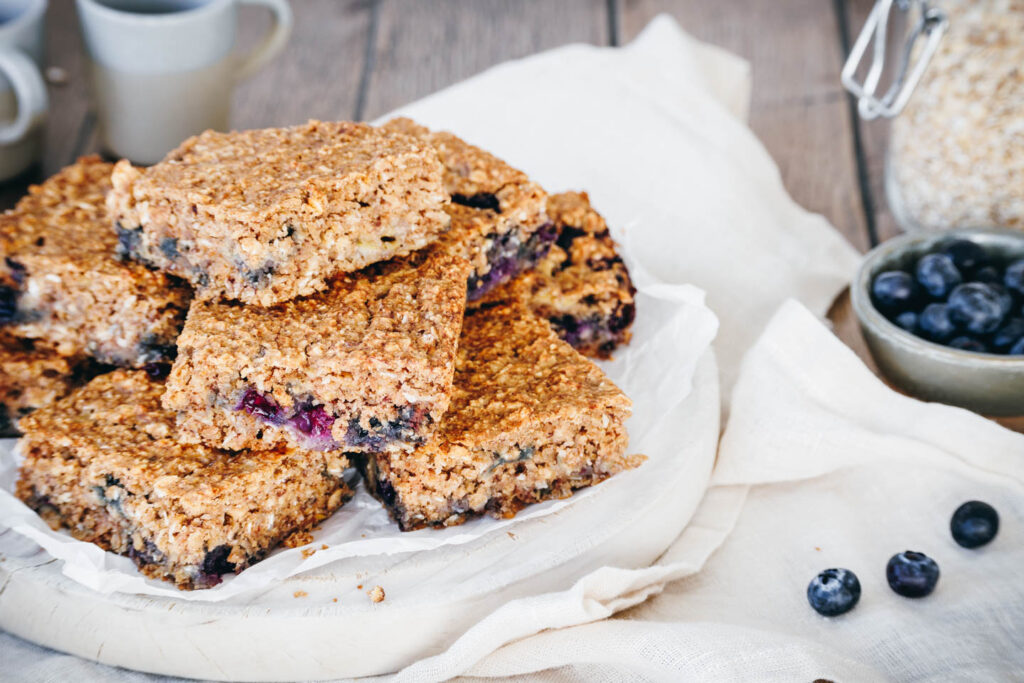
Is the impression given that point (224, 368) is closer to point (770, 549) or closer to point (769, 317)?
point (770, 549)

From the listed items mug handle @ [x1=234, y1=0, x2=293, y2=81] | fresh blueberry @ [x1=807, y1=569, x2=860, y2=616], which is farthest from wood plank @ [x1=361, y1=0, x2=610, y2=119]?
fresh blueberry @ [x1=807, y1=569, x2=860, y2=616]

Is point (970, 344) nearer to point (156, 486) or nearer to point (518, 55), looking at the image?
point (156, 486)

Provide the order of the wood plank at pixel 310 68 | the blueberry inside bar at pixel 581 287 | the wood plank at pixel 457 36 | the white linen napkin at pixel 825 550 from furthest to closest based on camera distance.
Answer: the wood plank at pixel 457 36 < the wood plank at pixel 310 68 < the blueberry inside bar at pixel 581 287 < the white linen napkin at pixel 825 550

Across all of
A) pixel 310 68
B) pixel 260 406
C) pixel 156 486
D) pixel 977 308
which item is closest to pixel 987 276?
pixel 977 308

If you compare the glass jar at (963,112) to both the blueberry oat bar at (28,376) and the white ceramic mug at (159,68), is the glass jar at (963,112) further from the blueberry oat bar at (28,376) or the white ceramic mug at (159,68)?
the blueberry oat bar at (28,376)

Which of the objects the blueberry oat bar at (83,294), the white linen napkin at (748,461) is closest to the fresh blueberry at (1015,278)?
the white linen napkin at (748,461)

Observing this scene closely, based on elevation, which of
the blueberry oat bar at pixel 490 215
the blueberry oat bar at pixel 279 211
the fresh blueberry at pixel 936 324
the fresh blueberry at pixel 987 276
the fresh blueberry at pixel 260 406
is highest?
the blueberry oat bar at pixel 279 211

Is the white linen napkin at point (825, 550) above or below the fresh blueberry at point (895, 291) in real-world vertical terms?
below

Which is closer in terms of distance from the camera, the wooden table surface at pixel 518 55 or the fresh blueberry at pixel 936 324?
the fresh blueberry at pixel 936 324
